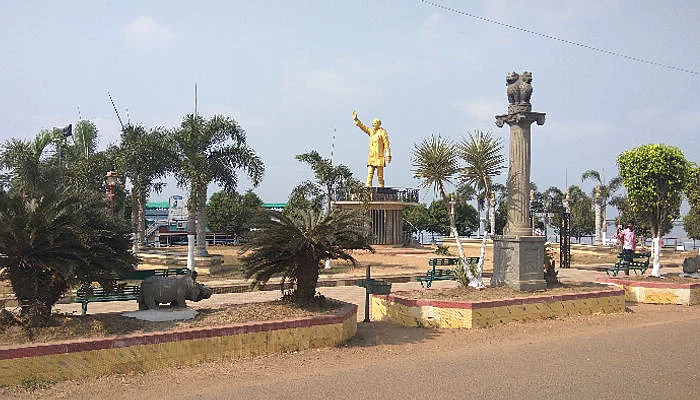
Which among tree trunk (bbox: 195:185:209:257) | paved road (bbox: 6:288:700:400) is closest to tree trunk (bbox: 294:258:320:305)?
paved road (bbox: 6:288:700:400)

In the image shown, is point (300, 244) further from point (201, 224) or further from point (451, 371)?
point (201, 224)

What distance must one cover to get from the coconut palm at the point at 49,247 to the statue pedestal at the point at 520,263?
7950 mm

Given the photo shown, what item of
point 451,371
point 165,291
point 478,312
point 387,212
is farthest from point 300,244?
point 387,212

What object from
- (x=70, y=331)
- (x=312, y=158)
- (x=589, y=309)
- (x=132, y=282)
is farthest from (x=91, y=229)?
(x=312, y=158)

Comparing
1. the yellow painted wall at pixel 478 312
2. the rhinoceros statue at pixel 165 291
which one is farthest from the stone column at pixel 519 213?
the rhinoceros statue at pixel 165 291

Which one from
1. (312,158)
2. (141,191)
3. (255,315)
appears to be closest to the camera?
(255,315)

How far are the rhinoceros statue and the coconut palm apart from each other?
0.70 metres

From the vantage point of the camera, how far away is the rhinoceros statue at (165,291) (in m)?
8.45

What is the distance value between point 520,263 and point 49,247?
8960 millimetres

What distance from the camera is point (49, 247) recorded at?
7.21 meters

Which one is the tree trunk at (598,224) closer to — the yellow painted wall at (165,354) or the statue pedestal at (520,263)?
the statue pedestal at (520,263)

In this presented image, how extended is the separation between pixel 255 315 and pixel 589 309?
7.21 metres

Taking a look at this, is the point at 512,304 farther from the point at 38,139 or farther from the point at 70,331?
the point at 38,139

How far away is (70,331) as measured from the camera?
705 centimetres
